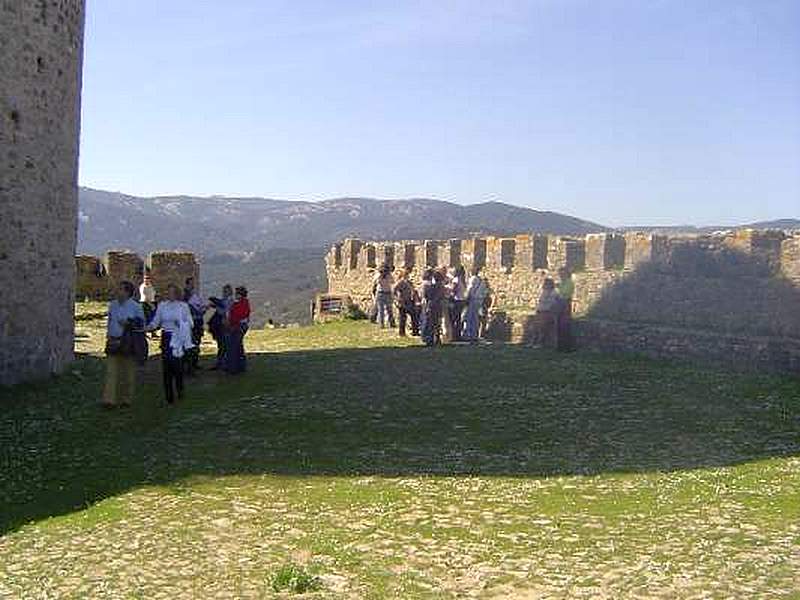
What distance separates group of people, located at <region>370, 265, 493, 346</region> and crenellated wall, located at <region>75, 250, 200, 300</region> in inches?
319

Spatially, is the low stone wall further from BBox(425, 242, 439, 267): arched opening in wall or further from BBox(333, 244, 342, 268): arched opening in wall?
BBox(333, 244, 342, 268): arched opening in wall

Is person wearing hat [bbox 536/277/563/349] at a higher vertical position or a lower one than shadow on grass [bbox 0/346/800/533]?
higher

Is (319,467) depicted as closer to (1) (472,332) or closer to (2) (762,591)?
(2) (762,591)

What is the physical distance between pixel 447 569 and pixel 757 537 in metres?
2.10

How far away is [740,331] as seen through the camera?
14.9 meters

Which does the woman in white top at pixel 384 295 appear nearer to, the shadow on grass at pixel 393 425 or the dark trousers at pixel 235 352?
the shadow on grass at pixel 393 425

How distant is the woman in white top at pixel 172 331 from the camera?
12461 mm

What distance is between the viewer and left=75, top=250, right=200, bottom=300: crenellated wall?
26594 mm

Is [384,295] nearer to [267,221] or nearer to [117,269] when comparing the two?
[117,269]

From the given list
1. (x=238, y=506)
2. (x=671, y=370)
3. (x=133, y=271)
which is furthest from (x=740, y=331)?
(x=133, y=271)

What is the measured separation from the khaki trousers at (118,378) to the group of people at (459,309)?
6.90 meters

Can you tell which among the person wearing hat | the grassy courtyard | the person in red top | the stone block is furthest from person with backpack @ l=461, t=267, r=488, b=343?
the person in red top

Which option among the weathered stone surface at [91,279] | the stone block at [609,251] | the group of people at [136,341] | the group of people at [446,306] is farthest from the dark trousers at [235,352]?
the weathered stone surface at [91,279]

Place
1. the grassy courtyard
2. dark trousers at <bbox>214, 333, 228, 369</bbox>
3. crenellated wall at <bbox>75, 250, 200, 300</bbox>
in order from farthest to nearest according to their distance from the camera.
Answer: crenellated wall at <bbox>75, 250, 200, 300</bbox> < dark trousers at <bbox>214, 333, 228, 369</bbox> < the grassy courtyard
